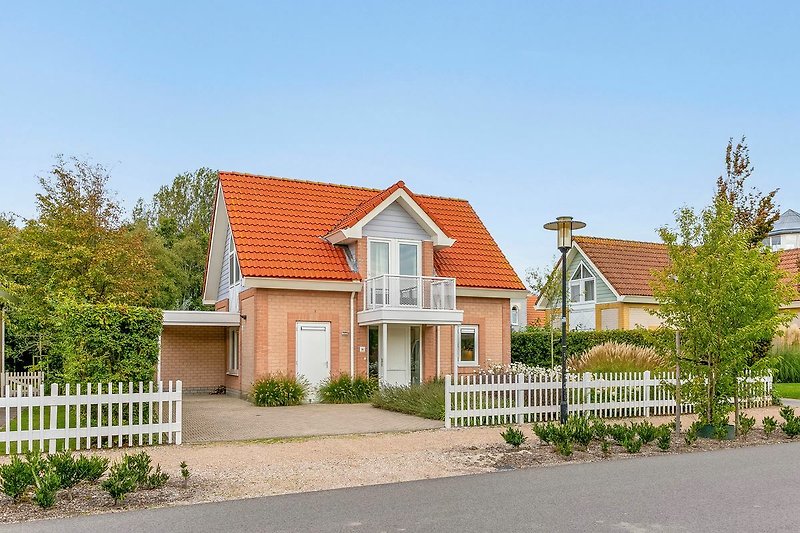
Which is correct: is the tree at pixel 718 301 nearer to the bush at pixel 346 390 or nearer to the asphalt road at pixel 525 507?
the asphalt road at pixel 525 507

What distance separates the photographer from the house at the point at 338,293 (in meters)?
22.8

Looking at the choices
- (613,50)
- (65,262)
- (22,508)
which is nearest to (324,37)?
(613,50)

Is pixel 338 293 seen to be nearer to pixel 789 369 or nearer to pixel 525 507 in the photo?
pixel 525 507

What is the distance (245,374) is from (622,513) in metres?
17.4

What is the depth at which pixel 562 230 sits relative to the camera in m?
15.0

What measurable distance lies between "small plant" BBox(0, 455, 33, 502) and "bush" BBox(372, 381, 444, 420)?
9.54 metres

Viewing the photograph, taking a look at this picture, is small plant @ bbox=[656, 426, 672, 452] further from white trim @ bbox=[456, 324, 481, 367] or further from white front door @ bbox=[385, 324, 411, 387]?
white trim @ bbox=[456, 324, 481, 367]

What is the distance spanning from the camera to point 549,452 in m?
12.0

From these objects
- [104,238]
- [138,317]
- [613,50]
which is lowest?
[138,317]

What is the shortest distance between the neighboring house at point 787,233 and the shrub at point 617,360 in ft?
190

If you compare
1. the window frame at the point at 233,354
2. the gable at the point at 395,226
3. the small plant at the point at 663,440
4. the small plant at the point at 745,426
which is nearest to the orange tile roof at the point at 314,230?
the gable at the point at 395,226

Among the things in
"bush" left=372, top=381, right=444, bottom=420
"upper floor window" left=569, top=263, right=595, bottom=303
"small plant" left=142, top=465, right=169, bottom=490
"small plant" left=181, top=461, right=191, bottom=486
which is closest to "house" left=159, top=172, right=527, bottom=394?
"bush" left=372, top=381, right=444, bottom=420

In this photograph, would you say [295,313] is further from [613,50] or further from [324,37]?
[613,50]

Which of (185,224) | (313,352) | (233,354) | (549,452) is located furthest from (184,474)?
(185,224)
